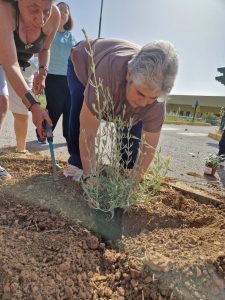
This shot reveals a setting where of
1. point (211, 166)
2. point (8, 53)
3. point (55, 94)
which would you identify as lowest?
point (211, 166)

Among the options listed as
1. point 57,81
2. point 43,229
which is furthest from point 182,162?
point 43,229

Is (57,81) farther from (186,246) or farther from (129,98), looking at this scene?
(186,246)

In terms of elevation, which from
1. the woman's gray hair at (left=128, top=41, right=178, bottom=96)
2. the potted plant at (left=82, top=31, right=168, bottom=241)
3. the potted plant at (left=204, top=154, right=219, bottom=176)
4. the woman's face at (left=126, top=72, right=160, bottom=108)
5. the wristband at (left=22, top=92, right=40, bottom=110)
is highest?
the woman's gray hair at (left=128, top=41, right=178, bottom=96)

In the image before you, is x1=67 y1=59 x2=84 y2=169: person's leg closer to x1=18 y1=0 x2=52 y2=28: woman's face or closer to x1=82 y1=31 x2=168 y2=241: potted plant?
x1=18 y1=0 x2=52 y2=28: woman's face

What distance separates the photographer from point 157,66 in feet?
5.49

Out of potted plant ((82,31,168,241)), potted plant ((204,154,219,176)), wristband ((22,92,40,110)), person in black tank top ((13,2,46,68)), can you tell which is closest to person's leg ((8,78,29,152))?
person in black tank top ((13,2,46,68))

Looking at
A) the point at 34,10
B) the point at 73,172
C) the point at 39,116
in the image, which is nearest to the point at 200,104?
the point at 73,172

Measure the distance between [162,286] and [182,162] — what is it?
357 cm

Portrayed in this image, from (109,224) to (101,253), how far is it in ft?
0.55

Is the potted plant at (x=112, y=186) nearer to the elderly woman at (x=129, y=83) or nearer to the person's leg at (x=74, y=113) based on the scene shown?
the elderly woman at (x=129, y=83)

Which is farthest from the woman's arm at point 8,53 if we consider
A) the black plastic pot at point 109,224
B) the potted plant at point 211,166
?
the potted plant at point 211,166

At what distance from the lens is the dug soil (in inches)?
51.2

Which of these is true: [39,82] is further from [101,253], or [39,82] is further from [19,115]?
[101,253]

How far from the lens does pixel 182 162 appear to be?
4.86 m
